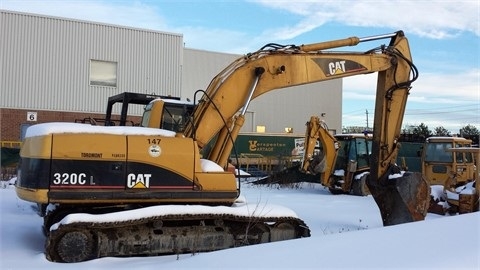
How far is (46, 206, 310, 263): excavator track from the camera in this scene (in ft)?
22.5

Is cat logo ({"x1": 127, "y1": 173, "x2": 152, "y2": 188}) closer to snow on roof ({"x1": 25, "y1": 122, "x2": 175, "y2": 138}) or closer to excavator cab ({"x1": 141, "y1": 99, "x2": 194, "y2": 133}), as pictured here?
snow on roof ({"x1": 25, "y1": 122, "x2": 175, "y2": 138})

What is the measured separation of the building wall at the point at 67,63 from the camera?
24.8 m

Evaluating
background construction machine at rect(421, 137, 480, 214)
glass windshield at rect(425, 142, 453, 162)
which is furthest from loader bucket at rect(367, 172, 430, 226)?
glass windshield at rect(425, 142, 453, 162)

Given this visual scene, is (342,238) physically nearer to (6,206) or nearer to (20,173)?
(20,173)

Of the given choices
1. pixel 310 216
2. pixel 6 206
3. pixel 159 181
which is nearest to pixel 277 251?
pixel 159 181

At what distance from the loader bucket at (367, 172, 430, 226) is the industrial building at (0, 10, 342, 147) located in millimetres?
18909

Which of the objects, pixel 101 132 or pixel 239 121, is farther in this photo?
pixel 239 121

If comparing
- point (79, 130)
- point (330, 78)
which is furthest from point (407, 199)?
point (79, 130)

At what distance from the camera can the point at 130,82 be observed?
27156mm

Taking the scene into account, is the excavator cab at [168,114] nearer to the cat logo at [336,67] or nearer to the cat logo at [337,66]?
the cat logo at [337,66]

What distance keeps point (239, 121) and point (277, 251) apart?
11.5 feet

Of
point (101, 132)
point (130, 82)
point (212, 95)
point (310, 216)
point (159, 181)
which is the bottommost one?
point (310, 216)

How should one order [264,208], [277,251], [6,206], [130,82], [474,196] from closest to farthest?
1. [277,251]
2. [264,208]
3. [6,206]
4. [474,196]
5. [130,82]

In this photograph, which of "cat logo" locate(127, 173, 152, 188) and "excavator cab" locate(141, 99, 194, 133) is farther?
"excavator cab" locate(141, 99, 194, 133)
